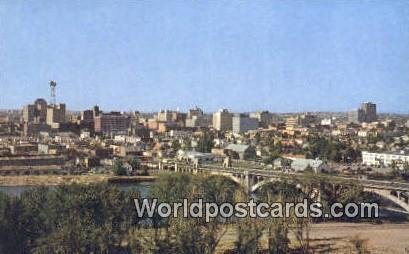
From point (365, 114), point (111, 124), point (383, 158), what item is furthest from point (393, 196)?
point (365, 114)

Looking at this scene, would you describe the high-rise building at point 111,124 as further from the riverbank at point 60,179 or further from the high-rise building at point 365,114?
the high-rise building at point 365,114

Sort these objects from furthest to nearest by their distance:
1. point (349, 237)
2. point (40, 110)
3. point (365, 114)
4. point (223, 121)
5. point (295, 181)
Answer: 1. point (365, 114)
2. point (223, 121)
3. point (40, 110)
4. point (295, 181)
5. point (349, 237)

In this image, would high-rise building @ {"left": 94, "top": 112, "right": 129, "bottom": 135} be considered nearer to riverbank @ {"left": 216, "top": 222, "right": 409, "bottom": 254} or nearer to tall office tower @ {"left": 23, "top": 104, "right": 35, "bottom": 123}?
tall office tower @ {"left": 23, "top": 104, "right": 35, "bottom": 123}

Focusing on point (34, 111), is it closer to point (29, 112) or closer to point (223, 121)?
point (29, 112)

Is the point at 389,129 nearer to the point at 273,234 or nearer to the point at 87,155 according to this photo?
the point at 87,155

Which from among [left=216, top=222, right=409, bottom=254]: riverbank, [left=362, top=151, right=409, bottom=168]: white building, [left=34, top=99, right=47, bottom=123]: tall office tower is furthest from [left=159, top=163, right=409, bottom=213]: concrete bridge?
[left=34, top=99, right=47, bottom=123]: tall office tower

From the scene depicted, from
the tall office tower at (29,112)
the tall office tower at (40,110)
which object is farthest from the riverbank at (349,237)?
the tall office tower at (29,112)
